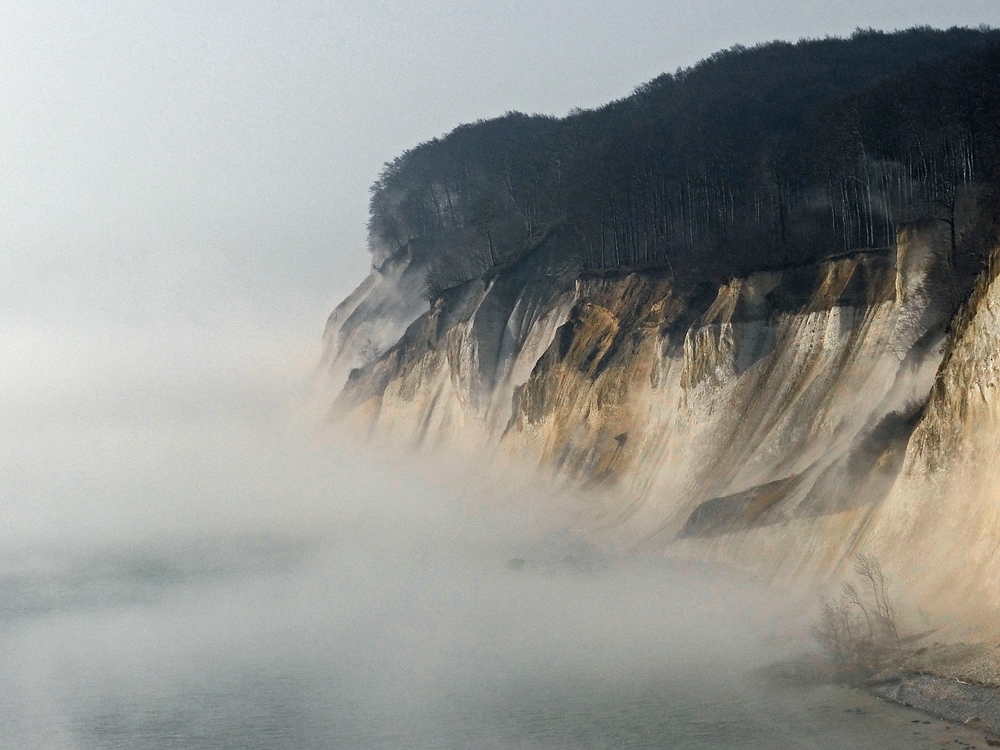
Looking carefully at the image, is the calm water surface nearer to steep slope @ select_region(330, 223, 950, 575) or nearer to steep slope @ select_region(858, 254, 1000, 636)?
steep slope @ select_region(330, 223, 950, 575)

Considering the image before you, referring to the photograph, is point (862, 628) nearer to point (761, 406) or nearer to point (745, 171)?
point (761, 406)

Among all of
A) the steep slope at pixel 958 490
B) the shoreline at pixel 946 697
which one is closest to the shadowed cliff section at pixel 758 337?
the steep slope at pixel 958 490

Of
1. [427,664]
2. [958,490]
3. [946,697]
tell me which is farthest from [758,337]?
[946,697]

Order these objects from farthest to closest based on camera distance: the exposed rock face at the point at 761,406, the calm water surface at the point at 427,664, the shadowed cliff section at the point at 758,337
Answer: the shadowed cliff section at the point at 758,337 → the exposed rock face at the point at 761,406 → the calm water surface at the point at 427,664

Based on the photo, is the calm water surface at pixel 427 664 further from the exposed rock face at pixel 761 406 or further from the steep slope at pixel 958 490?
the steep slope at pixel 958 490

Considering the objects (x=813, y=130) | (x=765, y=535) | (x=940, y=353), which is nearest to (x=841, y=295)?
(x=940, y=353)

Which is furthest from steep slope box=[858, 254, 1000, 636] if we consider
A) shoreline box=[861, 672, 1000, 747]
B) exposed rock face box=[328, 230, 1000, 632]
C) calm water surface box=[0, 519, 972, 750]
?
calm water surface box=[0, 519, 972, 750]
